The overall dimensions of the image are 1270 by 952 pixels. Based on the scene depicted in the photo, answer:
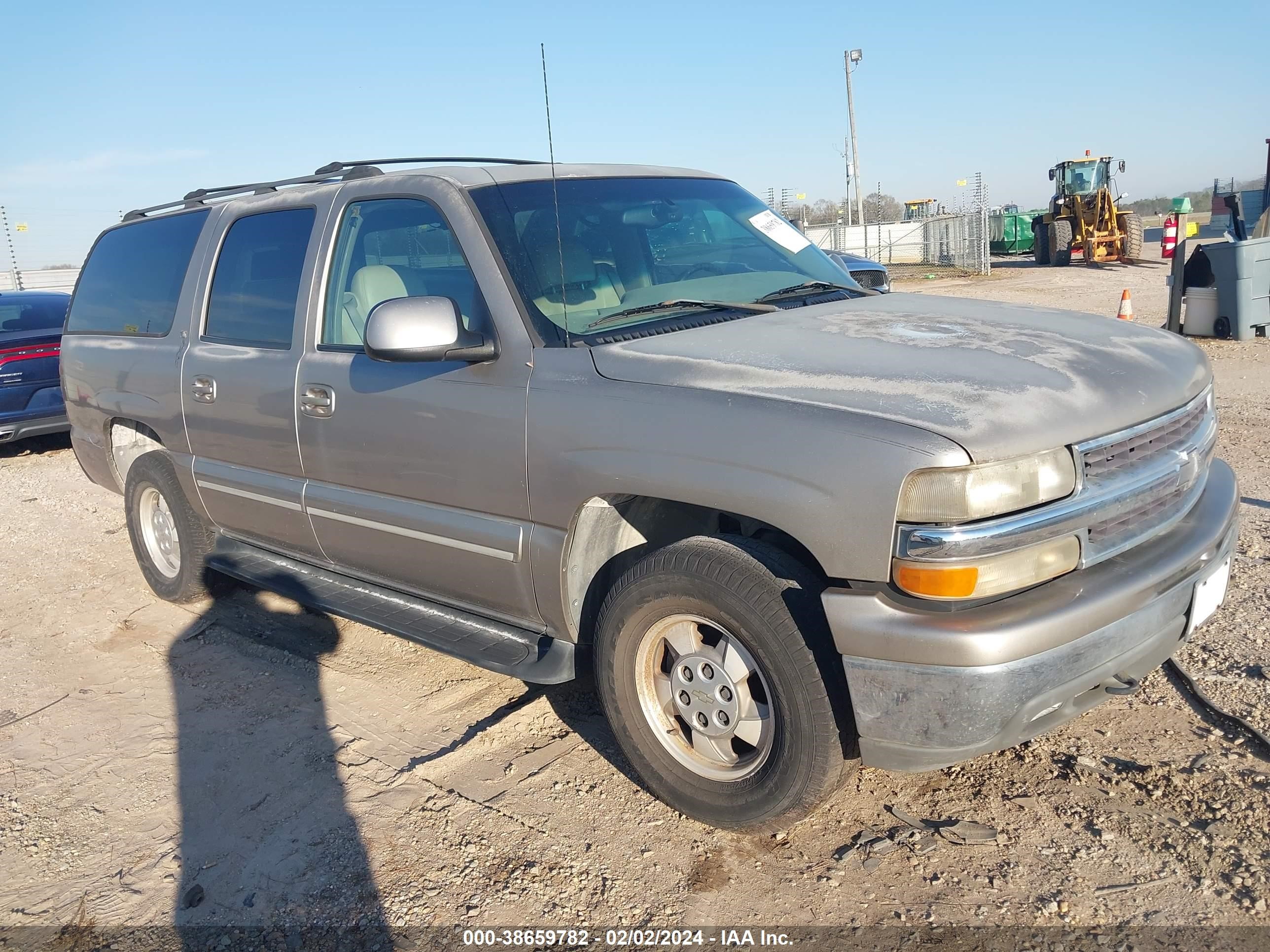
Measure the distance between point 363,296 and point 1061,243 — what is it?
27.0 meters

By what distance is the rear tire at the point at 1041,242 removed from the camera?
2791 centimetres

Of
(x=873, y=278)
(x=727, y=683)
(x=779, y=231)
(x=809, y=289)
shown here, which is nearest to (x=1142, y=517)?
(x=727, y=683)

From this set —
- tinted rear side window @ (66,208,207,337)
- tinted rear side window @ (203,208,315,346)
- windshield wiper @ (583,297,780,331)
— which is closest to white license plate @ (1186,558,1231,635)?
windshield wiper @ (583,297,780,331)

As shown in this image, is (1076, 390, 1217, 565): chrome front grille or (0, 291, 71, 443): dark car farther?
(0, 291, 71, 443): dark car

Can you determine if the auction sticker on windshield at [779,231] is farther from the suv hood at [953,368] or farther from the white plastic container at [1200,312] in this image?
the white plastic container at [1200,312]

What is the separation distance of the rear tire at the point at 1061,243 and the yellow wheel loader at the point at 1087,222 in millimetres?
14

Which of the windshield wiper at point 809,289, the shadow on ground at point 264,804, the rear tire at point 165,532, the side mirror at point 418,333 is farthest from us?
the rear tire at point 165,532

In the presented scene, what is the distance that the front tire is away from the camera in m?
2.56

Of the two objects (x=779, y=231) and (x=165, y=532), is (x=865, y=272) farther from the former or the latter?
(x=165, y=532)

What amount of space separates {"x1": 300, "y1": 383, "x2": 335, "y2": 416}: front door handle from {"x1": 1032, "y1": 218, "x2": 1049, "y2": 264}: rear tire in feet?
91.3

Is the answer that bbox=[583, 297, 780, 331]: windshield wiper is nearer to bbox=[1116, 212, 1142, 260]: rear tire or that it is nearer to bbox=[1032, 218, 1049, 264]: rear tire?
bbox=[1116, 212, 1142, 260]: rear tire

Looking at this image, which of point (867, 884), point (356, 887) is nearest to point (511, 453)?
point (356, 887)

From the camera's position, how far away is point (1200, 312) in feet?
37.6

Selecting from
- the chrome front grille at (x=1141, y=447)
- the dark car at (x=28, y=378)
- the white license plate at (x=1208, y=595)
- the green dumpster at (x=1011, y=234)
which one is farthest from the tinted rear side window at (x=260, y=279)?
the green dumpster at (x=1011, y=234)
